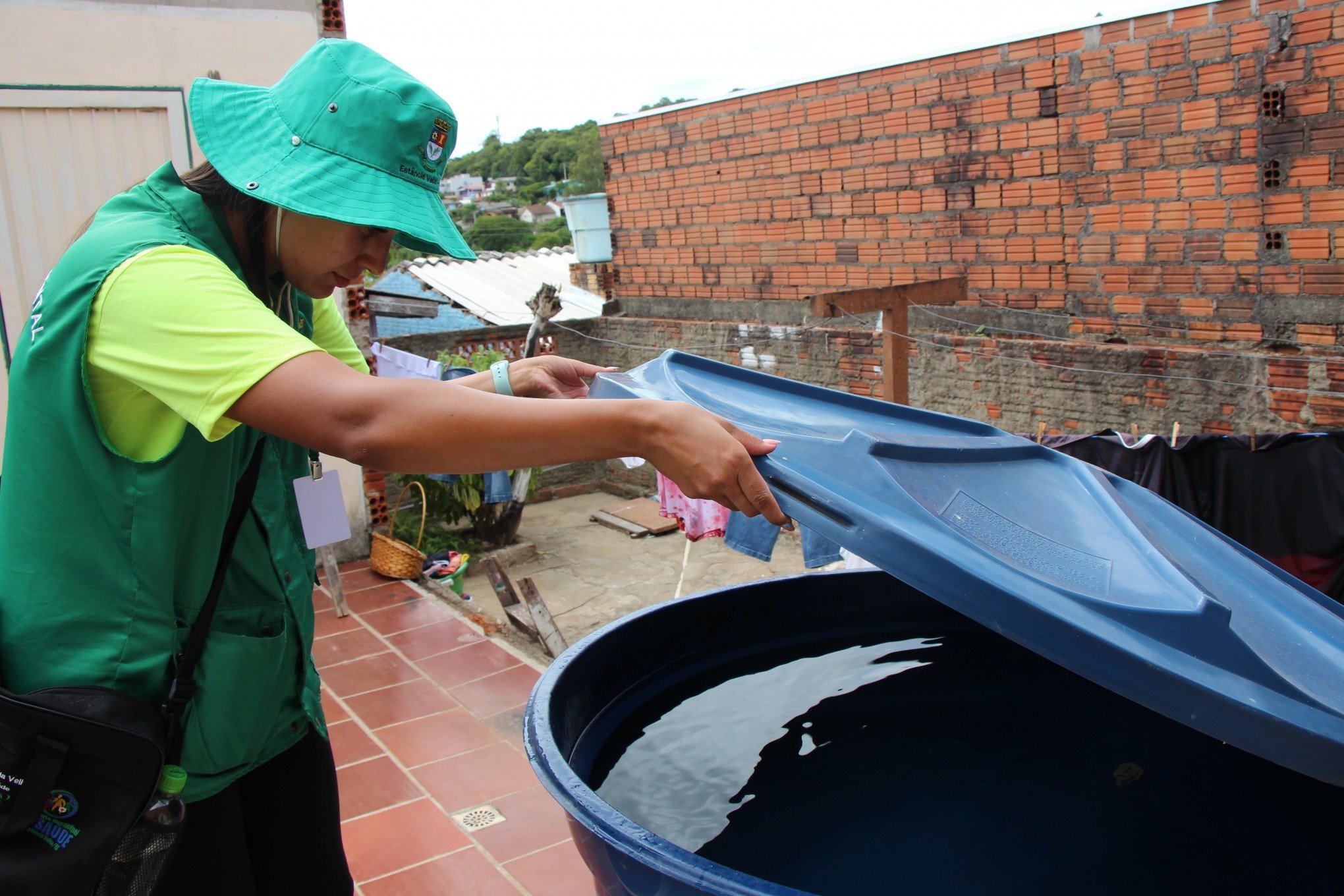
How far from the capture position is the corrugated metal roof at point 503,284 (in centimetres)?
1140

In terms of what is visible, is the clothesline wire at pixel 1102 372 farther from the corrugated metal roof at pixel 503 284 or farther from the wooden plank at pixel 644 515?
the corrugated metal roof at pixel 503 284

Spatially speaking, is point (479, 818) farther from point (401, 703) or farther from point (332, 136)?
point (332, 136)

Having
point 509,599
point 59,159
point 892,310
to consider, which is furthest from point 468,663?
point 59,159

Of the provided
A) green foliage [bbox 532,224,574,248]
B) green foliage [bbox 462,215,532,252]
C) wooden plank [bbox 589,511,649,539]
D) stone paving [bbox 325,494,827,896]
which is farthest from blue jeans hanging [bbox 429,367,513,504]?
green foliage [bbox 462,215,532,252]

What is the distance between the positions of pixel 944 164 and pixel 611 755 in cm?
660

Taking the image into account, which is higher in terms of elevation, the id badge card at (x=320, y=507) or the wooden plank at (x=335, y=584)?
the id badge card at (x=320, y=507)

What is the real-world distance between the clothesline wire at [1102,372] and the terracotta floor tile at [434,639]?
8.57 ft

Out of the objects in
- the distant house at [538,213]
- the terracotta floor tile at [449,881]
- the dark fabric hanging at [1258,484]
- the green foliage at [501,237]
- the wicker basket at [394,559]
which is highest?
the distant house at [538,213]

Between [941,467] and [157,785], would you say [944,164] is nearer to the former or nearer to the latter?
[941,467]

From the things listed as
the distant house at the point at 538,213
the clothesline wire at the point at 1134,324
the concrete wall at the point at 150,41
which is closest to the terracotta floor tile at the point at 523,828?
the concrete wall at the point at 150,41

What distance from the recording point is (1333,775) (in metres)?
1.06

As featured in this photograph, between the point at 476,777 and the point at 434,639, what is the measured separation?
1580 millimetres

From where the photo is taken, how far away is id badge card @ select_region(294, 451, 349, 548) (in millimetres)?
2350

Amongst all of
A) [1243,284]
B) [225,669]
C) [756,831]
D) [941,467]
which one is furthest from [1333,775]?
[1243,284]
